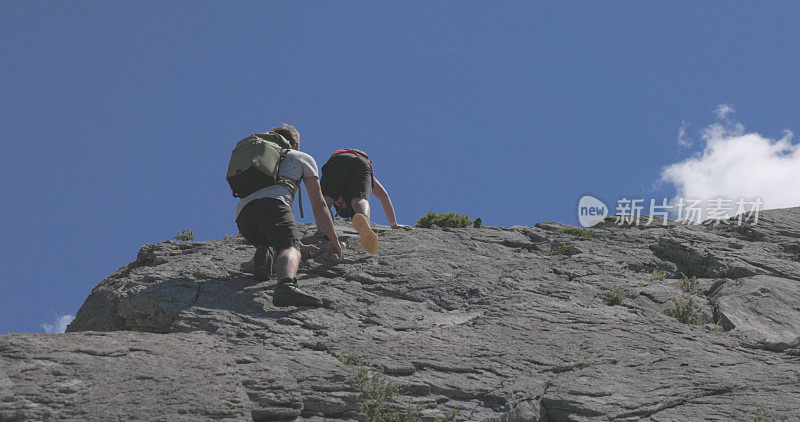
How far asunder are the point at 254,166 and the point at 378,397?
3.87 metres

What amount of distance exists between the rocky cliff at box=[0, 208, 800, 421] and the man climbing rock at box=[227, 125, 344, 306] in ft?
2.36

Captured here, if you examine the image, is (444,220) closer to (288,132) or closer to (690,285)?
(690,285)

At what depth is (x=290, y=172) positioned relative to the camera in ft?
30.0

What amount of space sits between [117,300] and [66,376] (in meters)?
2.82

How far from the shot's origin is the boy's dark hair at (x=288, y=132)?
995 cm

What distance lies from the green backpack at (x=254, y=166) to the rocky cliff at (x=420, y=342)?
1.55 meters

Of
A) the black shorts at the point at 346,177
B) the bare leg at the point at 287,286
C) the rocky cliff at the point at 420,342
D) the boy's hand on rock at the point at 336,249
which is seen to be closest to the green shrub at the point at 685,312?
the rocky cliff at the point at 420,342

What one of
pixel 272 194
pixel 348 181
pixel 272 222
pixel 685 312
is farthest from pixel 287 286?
pixel 685 312

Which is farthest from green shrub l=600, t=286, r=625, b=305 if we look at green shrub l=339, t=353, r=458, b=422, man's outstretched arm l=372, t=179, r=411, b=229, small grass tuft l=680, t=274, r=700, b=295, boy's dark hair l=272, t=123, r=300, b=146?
boy's dark hair l=272, t=123, r=300, b=146

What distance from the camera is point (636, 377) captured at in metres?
8.36

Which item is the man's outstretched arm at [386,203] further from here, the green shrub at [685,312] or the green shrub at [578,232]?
the green shrub at [685,312]

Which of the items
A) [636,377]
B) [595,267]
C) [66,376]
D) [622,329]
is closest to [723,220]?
[595,267]

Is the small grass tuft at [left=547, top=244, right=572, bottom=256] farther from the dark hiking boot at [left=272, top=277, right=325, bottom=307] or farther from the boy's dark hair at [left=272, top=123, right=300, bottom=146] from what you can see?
the dark hiking boot at [left=272, top=277, right=325, bottom=307]

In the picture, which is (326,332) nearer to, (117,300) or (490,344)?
(490,344)
